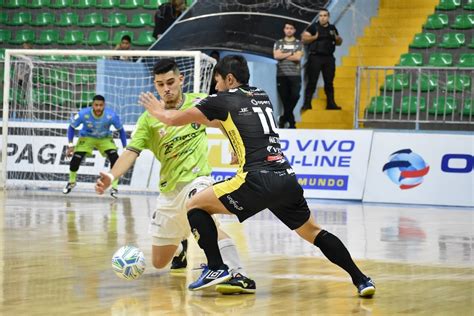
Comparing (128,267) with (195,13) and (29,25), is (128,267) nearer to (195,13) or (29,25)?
(195,13)

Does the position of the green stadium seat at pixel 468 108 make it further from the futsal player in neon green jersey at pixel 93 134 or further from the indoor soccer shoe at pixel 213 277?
the indoor soccer shoe at pixel 213 277

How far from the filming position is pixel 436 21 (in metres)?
24.2

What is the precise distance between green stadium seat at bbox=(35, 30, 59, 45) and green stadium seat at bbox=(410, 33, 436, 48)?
10.4 metres

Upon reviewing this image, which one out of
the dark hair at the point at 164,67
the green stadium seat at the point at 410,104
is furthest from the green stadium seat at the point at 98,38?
the dark hair at the point at 164,67

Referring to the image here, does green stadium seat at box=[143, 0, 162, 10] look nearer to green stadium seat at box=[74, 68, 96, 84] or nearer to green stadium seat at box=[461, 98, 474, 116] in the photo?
green stadium seat at box=[74, 68, 96, 84]

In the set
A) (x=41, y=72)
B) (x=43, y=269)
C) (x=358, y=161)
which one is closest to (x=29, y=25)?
(x=41, y=72)

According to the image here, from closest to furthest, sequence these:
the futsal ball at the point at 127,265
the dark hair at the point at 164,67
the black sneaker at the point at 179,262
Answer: the futsal ball at the point at 127,265
the dark hair at the point at 164,67
the black sneaker at the point at 179,262

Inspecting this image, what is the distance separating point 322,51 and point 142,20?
23.9ft

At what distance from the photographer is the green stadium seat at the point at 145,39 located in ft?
89.4

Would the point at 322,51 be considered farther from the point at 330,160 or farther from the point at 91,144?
the point at 91,144

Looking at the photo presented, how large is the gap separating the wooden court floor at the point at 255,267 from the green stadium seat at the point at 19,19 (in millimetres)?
12767

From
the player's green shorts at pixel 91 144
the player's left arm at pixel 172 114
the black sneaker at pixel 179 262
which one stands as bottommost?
the black sneaker at pixel 179 262

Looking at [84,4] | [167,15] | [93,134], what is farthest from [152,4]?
[93,134]

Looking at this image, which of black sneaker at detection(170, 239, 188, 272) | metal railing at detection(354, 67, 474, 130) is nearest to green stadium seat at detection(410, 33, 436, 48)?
metal railing at detection(354, 67, 474, 130)
